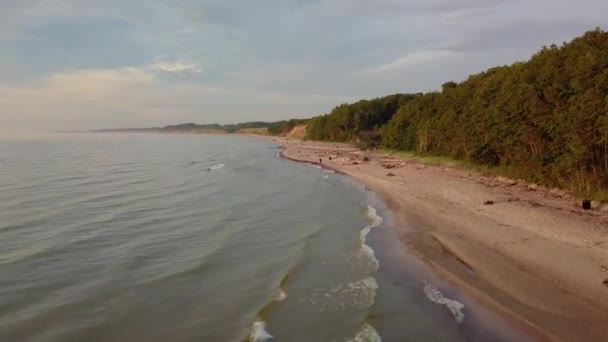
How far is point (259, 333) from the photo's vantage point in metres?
9.16

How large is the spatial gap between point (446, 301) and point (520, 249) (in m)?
4.69

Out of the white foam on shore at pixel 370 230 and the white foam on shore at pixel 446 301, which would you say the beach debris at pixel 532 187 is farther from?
the white foam on shore at pixel 446 301

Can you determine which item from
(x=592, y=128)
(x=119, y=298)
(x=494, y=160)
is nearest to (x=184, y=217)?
(x=119, y=298)

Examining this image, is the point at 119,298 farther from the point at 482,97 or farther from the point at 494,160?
the point at 482,97

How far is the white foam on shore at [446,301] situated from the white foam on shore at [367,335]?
1.82 m

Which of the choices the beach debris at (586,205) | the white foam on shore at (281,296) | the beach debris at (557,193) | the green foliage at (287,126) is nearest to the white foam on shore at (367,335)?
the white foam on shore at (281,296)


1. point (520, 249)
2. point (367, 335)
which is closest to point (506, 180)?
point (520, 249)

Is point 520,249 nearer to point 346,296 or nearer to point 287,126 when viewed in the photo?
point 346,296

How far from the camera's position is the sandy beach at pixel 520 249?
9562 mm

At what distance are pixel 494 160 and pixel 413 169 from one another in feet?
27.3

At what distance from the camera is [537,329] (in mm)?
8852

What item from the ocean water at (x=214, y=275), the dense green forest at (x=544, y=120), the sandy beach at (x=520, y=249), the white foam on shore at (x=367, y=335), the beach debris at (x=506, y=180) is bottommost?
the ocean water at (x=214, y=275)

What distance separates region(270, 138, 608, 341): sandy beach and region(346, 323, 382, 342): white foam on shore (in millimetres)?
2741

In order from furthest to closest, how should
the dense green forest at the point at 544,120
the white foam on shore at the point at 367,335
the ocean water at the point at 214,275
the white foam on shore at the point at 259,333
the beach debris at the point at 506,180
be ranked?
the beach debris at the point at 506,180 < the dense green forest at the point at 544,120 < the ocean water at the point at 214,275 < the white foam on shore at the point at 259,333 < the white foam on shore at the point at 367,335
